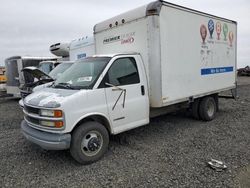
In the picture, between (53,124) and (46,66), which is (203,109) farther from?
(46,66)

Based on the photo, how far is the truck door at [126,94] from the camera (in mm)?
4688

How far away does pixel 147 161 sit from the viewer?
4.41 metres

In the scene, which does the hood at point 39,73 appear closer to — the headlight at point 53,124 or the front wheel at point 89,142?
the headlight at point 53,124

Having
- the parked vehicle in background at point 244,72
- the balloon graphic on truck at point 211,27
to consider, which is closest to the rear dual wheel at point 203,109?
the balloon graphic on truck at point 211,27

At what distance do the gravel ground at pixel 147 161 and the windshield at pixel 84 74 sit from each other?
1.53 meters

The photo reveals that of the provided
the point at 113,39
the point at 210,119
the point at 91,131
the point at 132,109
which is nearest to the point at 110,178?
the point at 91,131

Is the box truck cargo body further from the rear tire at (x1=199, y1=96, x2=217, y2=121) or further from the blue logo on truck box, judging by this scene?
the rear tire at (x1=199, y1=96, x2=217, y2=121)

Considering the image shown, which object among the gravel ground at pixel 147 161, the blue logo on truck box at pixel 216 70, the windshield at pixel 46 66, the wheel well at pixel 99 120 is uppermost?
the windshield at pixel 46 66

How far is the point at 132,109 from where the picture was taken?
5.00 m

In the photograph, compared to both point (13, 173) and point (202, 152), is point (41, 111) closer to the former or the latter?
point (13, 173)

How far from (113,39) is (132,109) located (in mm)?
2180

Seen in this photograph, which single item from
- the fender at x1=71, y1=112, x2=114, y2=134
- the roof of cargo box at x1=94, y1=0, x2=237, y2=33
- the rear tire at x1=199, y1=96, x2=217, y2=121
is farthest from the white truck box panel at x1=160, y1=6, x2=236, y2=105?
the fender at x1=71, y1=112, x2=114, y2=134

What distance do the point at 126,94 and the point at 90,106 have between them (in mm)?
924

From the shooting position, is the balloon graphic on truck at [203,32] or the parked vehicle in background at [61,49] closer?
the balloon graphic on truck at [203,32]
